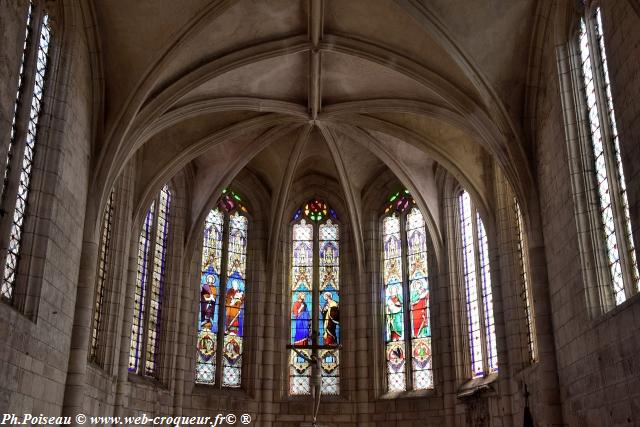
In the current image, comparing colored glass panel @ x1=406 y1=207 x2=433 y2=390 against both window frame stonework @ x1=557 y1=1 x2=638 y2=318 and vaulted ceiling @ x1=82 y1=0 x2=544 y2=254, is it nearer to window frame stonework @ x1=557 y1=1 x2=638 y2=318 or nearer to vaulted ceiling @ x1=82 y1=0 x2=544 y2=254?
vaulted ceiling @ x1=82 y1=0 x2=544 y2=254

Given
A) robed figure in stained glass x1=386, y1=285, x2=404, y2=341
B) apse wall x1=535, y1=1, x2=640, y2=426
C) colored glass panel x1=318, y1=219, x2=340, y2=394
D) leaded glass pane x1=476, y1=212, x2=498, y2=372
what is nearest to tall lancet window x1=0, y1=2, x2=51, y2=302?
apse wall x1=535, y1=1, x2=640, y2=426

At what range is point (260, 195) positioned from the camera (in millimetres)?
22266

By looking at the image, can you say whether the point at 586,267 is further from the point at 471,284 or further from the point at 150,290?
the point at 150,290

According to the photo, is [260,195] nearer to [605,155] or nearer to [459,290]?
[459,290]

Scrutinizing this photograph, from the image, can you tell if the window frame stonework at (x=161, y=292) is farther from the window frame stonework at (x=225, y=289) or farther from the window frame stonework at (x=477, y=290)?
the window frame stonework at (x=477, y=290)

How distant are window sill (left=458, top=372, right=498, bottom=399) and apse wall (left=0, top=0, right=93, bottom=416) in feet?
28.7

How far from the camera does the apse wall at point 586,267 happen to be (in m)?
10.5

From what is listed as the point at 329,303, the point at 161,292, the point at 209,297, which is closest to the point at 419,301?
the point at 329,303

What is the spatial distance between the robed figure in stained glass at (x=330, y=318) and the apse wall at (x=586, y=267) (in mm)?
8107

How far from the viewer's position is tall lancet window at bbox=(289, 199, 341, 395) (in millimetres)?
20875

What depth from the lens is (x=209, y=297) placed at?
20781mm

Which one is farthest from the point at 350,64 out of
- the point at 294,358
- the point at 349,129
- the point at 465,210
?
the point at 294,358

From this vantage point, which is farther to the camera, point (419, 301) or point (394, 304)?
point (394, 304)

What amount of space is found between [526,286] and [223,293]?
8.26 m
